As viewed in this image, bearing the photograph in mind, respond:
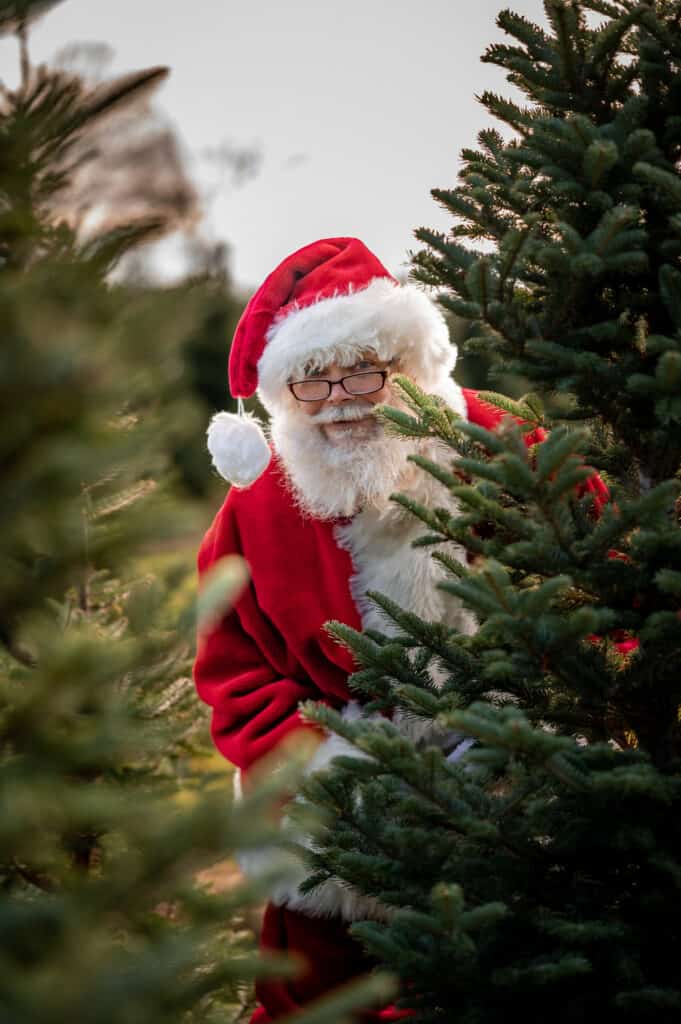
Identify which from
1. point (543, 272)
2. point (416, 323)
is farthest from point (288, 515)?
point (543, 272)

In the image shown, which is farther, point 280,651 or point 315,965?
point 280,651

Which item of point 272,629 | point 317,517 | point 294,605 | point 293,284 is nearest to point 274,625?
point 272,629

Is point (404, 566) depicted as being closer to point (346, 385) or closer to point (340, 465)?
point (340, 465)

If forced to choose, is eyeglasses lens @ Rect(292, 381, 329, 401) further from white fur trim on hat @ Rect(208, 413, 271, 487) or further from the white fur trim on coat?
the white fur trim on coat

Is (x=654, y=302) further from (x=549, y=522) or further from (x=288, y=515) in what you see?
(x=288, y=515)

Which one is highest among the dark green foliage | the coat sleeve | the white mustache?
the dark green foliage

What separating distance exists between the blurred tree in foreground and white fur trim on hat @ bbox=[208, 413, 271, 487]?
2.85 feet

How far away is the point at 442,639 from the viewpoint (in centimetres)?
202

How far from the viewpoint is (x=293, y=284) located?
2.97 metres

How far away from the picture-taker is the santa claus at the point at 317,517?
2.67 meters

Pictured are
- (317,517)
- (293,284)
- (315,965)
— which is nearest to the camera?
(315,965)

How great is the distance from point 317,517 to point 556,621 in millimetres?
1311

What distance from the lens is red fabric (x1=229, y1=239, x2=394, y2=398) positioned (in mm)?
2877

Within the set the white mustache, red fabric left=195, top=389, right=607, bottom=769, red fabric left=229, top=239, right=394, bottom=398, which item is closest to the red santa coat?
red fabric left=195, top=389, right=607, bottom=769
